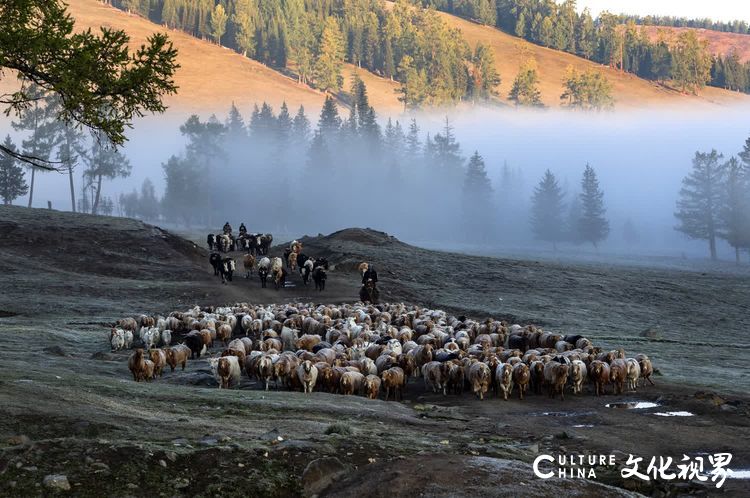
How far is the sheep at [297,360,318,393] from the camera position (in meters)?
20.4

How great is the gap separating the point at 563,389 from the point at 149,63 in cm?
1359

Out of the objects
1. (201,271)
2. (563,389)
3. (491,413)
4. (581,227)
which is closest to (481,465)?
(491,413)

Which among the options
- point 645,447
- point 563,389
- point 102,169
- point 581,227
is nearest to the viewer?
point 645,447

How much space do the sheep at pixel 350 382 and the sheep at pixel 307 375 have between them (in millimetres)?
771

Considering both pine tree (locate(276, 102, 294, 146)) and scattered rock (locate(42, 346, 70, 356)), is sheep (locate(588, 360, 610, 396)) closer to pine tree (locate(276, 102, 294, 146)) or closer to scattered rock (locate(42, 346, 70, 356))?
scattered rock (locate(42, 346, 70, 356))

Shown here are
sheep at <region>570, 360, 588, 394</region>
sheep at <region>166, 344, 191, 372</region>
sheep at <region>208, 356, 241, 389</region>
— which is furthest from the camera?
sheep at <region>166, 344, 191, 372</region>

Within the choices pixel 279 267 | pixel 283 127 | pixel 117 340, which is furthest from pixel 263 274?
pixel 283 127

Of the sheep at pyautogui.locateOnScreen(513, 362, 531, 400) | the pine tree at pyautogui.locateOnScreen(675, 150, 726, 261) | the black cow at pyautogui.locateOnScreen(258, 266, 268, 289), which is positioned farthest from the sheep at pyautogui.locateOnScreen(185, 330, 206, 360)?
the pine tree at pyautogui.locateOnScreen(675, 150, 726, 261)

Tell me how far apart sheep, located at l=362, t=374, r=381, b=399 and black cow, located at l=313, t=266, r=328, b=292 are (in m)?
23.6

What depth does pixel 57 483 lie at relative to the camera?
10078 millimetres

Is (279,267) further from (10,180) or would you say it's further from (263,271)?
(10,180)

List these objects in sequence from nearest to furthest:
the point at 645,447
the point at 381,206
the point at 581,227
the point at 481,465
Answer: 1. the point at 481,465
2. the point at 645,447
3. the point at 581,227
4. the point at 381,206

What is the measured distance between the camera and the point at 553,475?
36.3 ft

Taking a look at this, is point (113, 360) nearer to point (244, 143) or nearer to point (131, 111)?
Result: point (131, 111)
